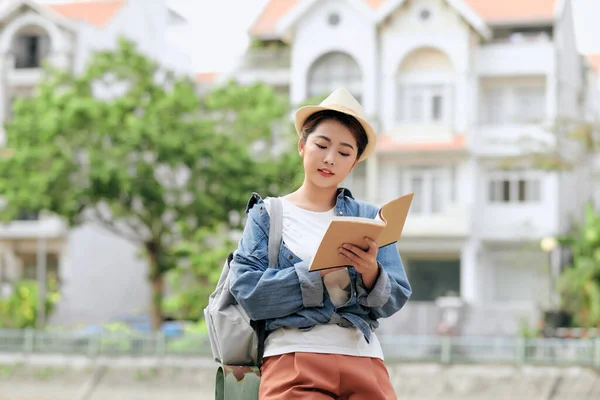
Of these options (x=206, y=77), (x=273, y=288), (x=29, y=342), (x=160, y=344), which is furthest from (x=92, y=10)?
(x=273, y=288)

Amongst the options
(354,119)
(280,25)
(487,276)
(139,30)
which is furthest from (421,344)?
(139,30)

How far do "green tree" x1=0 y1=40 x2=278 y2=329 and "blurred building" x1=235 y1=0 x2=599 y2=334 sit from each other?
485 cm

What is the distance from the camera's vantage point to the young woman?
3.17 m

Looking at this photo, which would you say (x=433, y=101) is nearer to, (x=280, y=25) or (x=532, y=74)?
(x=532, y=74)

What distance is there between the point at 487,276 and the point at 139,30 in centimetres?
1165

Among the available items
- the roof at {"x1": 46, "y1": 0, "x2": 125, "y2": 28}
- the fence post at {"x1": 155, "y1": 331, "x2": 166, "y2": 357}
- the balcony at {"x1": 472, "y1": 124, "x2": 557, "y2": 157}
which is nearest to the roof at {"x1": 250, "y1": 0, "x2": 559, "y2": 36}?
the balcony at {"x1": 472, "y1": 124, "x2": 557, "y2": 157}

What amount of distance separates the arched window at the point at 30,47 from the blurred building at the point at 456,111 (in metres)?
6.26

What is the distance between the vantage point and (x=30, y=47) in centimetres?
3072

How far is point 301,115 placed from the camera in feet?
11.0

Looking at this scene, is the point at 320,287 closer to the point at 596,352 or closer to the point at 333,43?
the point at 596,352

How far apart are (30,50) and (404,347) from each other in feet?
54.5

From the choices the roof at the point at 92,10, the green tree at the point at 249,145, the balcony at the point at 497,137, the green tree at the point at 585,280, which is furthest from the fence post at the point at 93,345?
the roof at the point at 92,10

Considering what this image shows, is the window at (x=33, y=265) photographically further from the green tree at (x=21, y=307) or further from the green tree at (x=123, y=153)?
the green tree at (x=123, y=153)

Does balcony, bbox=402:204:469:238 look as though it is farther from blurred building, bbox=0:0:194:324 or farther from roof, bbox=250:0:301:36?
blurred building, bbox=0:0:194:324
